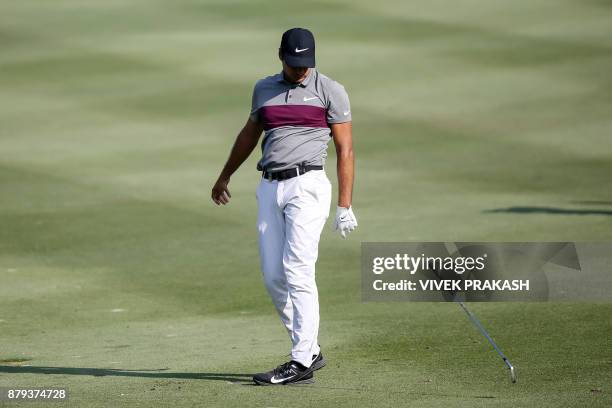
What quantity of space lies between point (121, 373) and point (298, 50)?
2.43 metres

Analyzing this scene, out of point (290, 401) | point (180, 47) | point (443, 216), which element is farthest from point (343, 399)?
point (180, 47)

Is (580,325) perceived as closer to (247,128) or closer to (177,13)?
(247,128)

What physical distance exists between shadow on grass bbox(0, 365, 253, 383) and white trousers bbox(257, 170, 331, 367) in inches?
18.8

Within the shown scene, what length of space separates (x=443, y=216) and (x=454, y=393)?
8.42 metres

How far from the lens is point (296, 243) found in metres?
7.93

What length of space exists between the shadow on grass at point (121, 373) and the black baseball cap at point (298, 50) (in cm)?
202

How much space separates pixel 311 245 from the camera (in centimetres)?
798

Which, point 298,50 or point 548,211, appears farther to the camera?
point 548,211

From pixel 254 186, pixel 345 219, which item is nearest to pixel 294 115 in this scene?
pixel 345 219

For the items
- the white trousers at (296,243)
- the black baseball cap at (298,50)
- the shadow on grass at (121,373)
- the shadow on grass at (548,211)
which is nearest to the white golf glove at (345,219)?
the white trousers at (296,243)

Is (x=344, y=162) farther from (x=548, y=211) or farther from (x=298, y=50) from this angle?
(x=548, y=211)

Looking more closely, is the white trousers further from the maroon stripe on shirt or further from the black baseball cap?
the black baseball cap

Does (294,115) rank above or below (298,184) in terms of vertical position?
above

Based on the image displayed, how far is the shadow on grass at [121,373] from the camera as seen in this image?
816 cm
